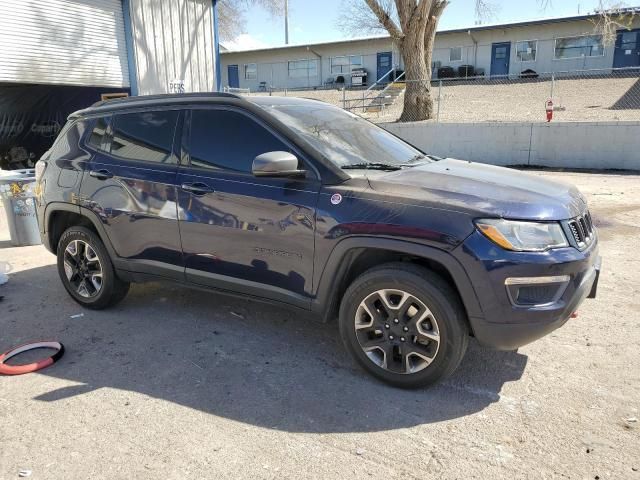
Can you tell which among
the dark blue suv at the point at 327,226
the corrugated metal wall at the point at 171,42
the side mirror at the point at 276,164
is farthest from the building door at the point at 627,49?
the side mirror at the point at 276,164

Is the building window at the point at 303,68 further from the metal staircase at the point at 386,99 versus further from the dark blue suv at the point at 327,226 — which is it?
the dark blue suv at the point at 327,226

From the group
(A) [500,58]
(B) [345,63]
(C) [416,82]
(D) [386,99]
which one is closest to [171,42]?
(C) [416,82]

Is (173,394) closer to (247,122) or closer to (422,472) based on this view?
(422,472)

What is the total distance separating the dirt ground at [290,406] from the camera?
2645mm

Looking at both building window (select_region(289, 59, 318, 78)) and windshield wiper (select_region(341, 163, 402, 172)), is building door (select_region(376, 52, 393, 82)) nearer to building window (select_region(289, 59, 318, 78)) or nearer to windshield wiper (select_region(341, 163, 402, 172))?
building window (select_region(289, 59, 318, 78))

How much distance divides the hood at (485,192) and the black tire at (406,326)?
1.47 ft

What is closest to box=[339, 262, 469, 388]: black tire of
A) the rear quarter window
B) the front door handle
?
the front door handle

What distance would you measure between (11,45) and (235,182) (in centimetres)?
998

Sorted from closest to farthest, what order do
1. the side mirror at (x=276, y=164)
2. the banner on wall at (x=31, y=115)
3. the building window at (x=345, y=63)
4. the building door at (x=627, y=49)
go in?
1. the side mirror at (x=276, y=164)
2. the banner on wall at (x=31, y=115)
3. the building door at (x=627, y=49)
4. the building window at (x=345, y=63)

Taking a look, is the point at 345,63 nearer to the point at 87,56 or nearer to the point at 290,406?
the point at 87,56

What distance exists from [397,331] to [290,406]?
0.80 metres

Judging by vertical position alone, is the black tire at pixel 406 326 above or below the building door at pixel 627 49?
below

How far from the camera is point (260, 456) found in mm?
2709

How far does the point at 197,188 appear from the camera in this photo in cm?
384
